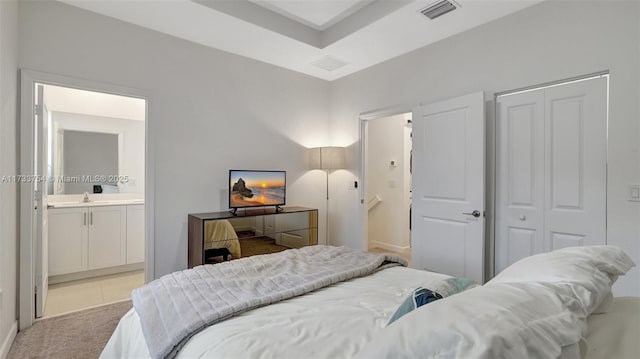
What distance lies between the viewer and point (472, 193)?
9.24ft

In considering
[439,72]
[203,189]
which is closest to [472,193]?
[439,72]

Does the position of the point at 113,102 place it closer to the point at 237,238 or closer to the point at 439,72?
the point at 237,238

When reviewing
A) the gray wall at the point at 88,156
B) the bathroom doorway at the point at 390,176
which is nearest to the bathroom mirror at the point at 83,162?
the gray wall at the point at 88,156

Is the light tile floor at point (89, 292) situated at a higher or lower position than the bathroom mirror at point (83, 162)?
lower

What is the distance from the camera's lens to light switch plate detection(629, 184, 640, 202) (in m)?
2.10

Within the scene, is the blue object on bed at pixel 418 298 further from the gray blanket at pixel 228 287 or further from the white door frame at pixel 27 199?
the white door frame at pixel 27 199

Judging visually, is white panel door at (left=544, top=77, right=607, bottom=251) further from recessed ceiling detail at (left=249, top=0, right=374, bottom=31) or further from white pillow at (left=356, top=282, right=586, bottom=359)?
white pillow at (left=356, top=282, right=586, bottom=359)

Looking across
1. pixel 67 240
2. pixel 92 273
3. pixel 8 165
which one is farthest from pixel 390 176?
pixel 8 165

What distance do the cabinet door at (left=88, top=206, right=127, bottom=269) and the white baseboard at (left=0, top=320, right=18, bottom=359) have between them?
137 cm

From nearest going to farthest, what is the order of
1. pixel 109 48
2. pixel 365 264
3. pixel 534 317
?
pixel 534 317 < pixel 365 264 < pixel 109 48

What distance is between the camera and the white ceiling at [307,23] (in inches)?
106

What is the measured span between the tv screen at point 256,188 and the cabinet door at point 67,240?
1862 mm

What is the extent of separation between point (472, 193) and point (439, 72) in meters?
1.30

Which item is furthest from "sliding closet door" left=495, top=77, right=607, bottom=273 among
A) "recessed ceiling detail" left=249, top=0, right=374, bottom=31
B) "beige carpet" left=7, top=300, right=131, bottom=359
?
"beige carpet" left=7, top=300, right=131, bottom=359
